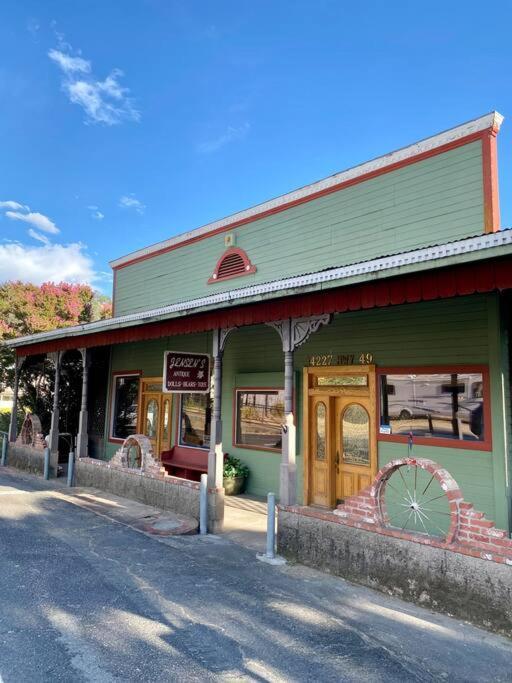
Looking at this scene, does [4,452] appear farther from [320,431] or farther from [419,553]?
[419,553]

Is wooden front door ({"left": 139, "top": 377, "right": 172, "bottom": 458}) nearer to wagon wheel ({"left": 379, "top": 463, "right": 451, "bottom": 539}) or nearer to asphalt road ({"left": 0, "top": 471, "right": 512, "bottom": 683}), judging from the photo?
asphalt road ({"left": 0, "top": 471, "right": 512, "bottom": 683})

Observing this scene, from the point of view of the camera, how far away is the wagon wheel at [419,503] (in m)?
7.03

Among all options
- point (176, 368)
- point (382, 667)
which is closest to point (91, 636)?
point (382, 667)

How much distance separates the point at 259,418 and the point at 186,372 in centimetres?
187

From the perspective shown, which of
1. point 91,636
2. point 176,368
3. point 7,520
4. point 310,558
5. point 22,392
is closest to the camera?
point 91,636

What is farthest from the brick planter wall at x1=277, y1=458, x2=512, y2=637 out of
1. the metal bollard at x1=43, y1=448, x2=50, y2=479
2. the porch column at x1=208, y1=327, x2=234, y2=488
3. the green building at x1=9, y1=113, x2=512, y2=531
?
the metal bollard at x1=43, y1=448, x2=50, y2=479

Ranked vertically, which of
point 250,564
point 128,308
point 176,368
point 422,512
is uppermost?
point 128,308

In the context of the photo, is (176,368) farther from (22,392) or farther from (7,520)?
(22,392)

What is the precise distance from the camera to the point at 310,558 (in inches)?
233

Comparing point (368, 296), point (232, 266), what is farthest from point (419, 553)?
point (232, 266)

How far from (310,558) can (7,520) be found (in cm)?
519

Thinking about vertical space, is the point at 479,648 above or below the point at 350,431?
below

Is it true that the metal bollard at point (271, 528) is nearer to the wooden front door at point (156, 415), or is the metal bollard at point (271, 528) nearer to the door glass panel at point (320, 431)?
the door glass panel at point (320, 431)

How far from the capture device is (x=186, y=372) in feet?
32.6
